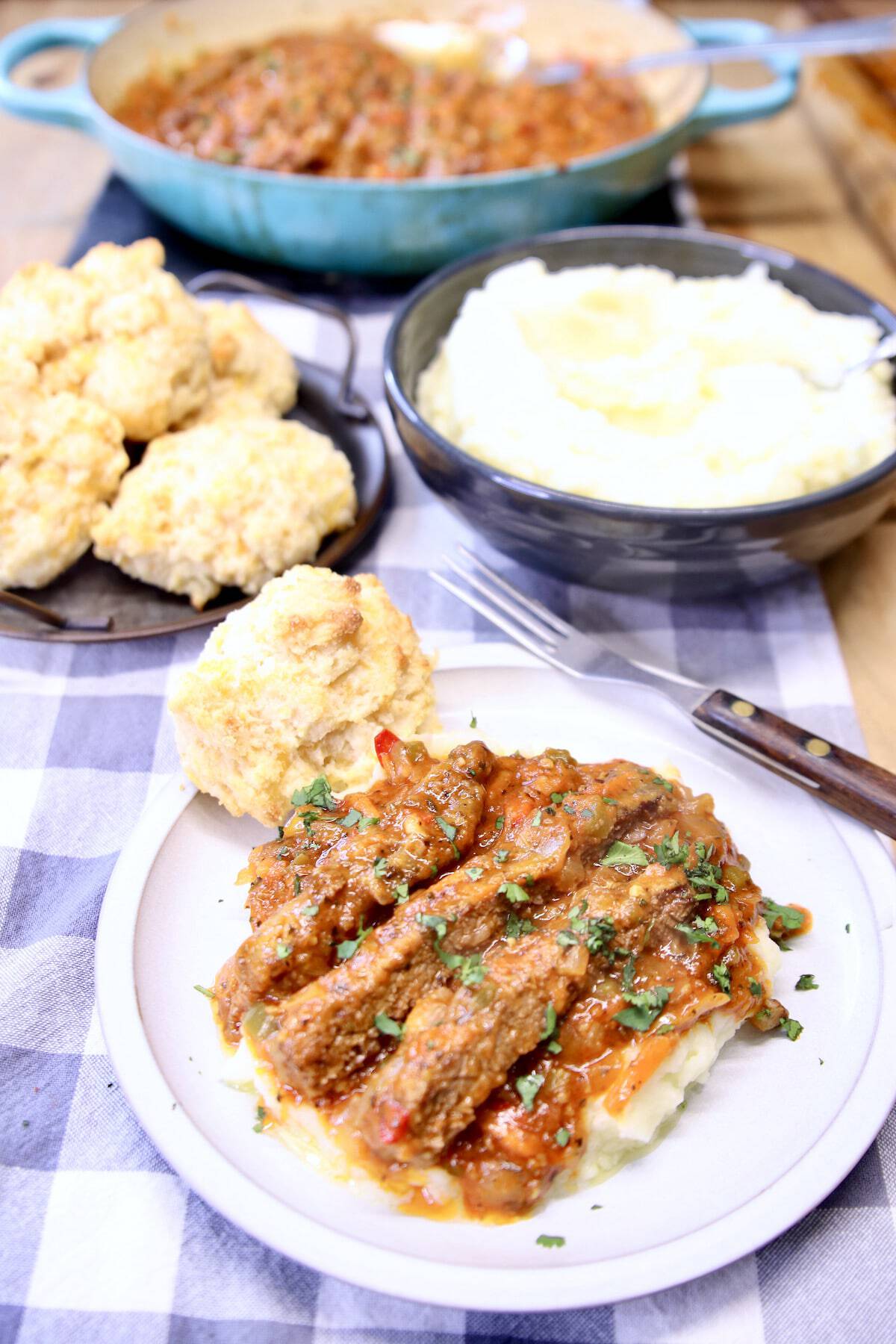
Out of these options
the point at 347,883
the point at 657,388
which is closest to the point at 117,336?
the point at 657,388

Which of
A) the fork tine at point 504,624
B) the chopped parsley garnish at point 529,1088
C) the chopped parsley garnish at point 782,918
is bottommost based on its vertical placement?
the chopped parsley garnish at point 782,918

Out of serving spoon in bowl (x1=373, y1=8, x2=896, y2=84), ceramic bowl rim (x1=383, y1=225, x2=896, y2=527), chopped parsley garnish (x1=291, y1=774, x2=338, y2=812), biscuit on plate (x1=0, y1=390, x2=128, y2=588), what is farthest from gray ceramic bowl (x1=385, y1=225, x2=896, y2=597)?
serving spoon in bowl (x1=373, y1=8, x2=896, y2=84)

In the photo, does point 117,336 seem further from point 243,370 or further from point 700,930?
A: point 700,930

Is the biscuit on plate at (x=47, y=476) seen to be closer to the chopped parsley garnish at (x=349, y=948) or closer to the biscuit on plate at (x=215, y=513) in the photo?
the biscuit on plate at (x=215, y=513)

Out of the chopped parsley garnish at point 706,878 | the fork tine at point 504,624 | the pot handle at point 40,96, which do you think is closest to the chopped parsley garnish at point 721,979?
the chopped parsley garnish at point 706,878

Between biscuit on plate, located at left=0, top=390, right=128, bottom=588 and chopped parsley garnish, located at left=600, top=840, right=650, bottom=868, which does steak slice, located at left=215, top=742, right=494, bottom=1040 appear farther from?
biscuit on plate, located at left=0, top=390, right=128, bottom=588

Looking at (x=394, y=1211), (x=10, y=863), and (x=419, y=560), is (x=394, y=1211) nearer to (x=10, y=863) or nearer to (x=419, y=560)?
(x=10, y=863)
